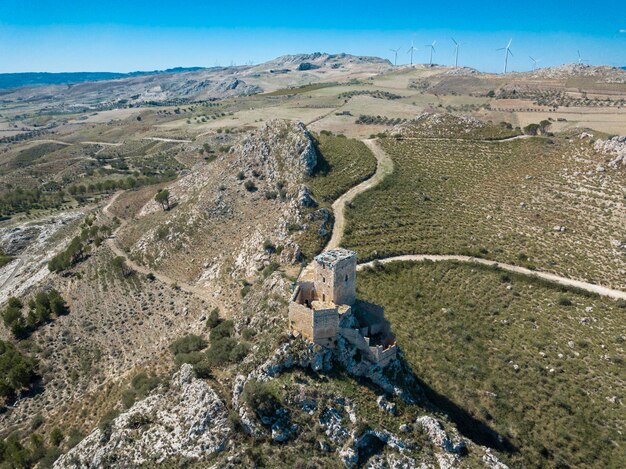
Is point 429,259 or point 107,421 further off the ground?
point 429,259

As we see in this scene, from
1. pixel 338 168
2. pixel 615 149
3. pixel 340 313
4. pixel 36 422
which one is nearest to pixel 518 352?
pixel 340 313

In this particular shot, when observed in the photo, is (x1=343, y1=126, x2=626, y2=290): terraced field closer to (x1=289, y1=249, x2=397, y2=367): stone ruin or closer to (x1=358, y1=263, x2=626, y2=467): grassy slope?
(x1=358, y1=263, x2=626, y2=467): grassy slope

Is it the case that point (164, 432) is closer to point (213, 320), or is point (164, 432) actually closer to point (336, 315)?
point (336, 315)

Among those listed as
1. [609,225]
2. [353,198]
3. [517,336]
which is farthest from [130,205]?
[609,225]

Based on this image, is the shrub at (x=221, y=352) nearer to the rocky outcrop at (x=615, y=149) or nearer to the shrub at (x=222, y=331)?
the shrub at (x=222, y=331)

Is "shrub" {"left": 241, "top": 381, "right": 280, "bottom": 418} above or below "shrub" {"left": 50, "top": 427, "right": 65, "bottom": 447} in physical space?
above

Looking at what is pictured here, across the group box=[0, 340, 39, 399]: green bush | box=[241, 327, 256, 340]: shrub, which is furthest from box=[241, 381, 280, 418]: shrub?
box=[0, 340, 39, 399]: green bush
